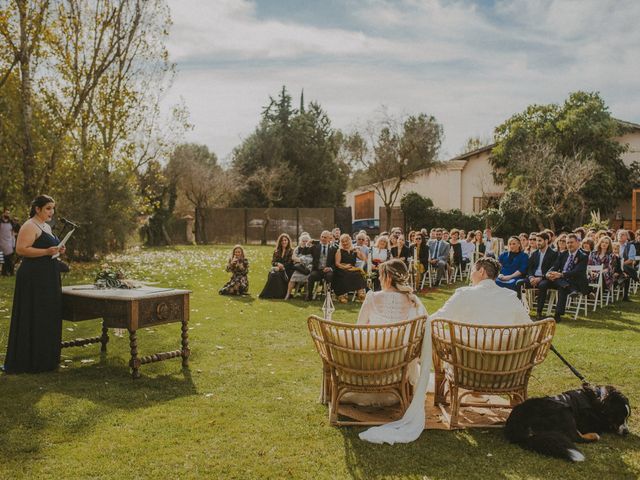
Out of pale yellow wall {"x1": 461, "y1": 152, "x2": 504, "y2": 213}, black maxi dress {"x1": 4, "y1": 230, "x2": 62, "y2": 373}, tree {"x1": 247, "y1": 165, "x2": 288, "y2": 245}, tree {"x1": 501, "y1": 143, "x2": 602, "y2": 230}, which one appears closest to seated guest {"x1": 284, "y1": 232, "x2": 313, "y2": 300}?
black maxi dress {"x1": 4, "y1": 230, "x2": 62, "y2": 373}

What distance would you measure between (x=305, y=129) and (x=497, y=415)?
40175mm

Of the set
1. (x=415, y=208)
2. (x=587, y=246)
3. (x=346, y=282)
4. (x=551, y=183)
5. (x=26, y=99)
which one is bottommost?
(x=346, y=282)

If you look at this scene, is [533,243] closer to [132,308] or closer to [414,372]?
[414,372]

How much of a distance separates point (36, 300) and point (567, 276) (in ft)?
28.8

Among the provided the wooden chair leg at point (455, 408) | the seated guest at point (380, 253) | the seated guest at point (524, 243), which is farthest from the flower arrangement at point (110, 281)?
the seated guest at point (524, 243)

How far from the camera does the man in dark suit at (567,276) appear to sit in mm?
10469

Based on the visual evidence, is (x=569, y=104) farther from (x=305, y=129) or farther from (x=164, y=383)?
(x=164, y=383)

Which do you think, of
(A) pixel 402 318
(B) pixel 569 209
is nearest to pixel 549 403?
(A) pixel 402 318

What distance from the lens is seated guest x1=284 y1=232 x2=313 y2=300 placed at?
13.0 meters

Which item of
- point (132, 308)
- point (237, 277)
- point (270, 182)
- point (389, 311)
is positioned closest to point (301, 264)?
point (237, 277)

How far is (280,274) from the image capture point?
13.0 m

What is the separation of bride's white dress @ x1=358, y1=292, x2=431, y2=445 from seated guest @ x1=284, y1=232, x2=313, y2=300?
7495 millimetres

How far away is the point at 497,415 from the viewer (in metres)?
5.33

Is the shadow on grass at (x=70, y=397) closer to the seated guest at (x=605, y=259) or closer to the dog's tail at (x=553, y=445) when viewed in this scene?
the dog's tail at (x=553, y=445)
